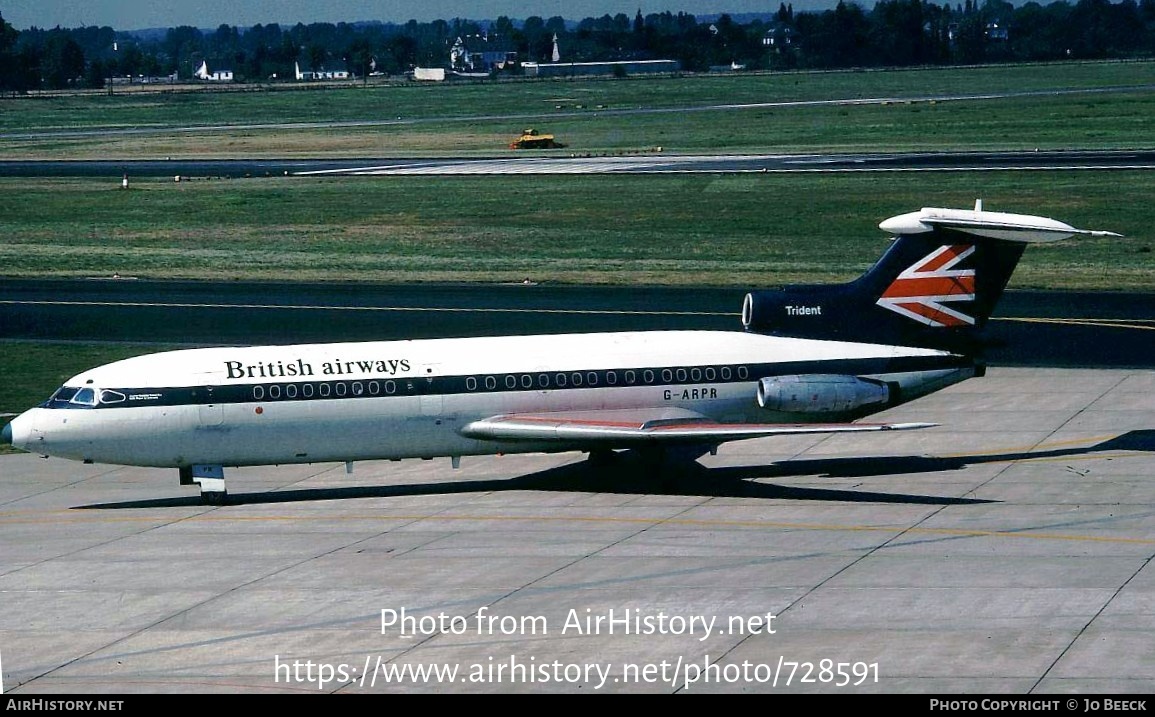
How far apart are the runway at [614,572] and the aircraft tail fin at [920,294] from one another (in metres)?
3.26

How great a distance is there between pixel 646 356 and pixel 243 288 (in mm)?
35582

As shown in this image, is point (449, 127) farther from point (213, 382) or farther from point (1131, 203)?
point (213, 382)

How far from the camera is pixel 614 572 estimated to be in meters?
28.5

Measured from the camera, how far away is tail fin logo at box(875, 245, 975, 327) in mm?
37312

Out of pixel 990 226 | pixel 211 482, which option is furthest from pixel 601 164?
pixel 211 482

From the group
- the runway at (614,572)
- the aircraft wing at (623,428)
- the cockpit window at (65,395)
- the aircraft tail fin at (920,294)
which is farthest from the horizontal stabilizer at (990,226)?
the cockpit window at (65,395)

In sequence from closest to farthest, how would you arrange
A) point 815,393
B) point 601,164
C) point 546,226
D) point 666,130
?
1. point 815,393
2. point 546,226
3. point 601,164
4. point 666,130

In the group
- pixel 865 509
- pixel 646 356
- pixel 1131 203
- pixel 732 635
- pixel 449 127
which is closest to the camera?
pixel 732 635

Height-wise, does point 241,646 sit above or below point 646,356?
below

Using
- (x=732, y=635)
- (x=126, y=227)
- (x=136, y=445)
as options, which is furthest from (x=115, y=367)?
(x=126, y=227)

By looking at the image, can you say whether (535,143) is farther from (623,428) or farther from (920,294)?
(623,428)

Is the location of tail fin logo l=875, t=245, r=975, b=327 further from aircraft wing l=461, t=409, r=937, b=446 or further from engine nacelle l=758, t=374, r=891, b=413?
aircraft wing l=461, t=409, r=937, b=446

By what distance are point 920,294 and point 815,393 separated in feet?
12.6

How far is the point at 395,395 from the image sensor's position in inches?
1379
